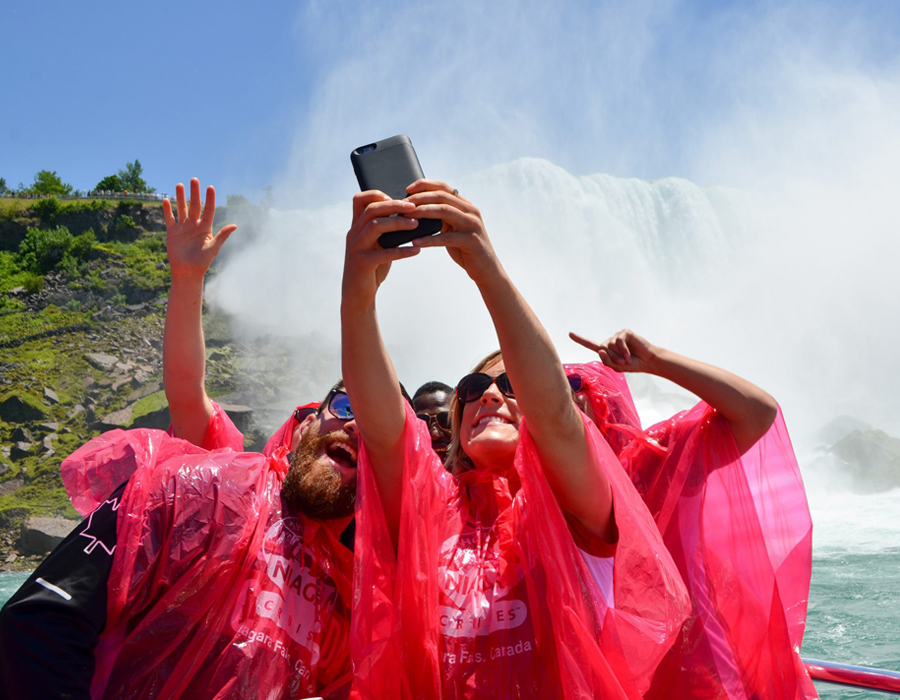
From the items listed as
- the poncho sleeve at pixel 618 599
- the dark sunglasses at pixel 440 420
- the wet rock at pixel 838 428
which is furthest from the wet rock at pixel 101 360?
the poncho sleeve at pixel 618 599

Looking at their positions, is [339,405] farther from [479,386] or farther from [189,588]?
[189,588]

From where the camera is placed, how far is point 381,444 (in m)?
1.48

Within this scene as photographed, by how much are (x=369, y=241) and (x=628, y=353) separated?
0.83 m

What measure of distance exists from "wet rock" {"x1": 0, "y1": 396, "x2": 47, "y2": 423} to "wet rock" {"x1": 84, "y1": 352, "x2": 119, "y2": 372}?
368 centimetres

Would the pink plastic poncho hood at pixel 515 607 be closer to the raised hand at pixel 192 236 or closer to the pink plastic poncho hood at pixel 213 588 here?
the pink plastic poncho hood at pixel 213 588

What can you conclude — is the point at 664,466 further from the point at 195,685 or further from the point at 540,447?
the point at 195,685

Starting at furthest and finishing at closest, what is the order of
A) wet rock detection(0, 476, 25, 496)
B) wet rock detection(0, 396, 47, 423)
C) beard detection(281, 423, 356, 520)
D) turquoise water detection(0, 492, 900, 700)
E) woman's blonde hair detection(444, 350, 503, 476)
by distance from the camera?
wet rock detection(0, 396, 47, 423), wet rock detection(0, 476, 25, 496), turquoise water detection(0, 492, 900, 700), woman's blonde hair detection(444, 350, 503, 476), beard detection(281, 423, 356, 520)

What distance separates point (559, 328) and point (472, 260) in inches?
990

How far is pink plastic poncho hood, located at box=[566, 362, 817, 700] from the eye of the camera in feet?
5.16

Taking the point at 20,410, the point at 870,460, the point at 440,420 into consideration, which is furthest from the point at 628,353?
the point at 20,410

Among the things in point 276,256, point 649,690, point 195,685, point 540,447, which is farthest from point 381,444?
point 276,256

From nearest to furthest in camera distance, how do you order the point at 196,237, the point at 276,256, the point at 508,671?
1. the point at 508,671
2. the point at 196,237
3. the point at 276,256

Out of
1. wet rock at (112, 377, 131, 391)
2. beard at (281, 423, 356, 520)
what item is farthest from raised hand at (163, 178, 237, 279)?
wet rock at (112, 377, 131, 391)

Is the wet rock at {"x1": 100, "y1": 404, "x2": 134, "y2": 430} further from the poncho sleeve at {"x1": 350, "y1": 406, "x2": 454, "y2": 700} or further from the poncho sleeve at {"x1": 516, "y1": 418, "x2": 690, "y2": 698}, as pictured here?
the poncho sleeve at {"x1": 516, "y1": 418, "x2": 690, "y2": 698}
